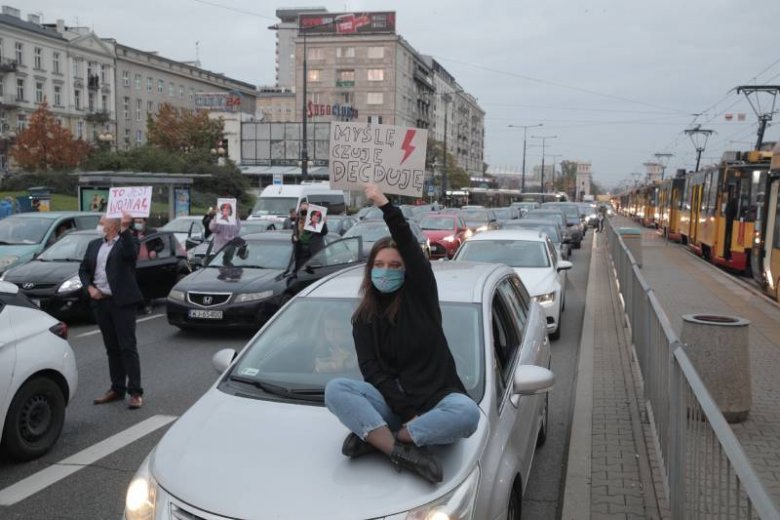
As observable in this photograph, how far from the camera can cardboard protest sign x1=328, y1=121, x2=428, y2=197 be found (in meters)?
5.99

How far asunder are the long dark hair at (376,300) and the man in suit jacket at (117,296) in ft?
13.2

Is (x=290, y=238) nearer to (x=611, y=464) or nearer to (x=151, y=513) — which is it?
(x=611, y=464)

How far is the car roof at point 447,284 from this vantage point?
466 centimetres

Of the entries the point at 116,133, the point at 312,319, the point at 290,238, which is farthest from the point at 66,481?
the point at 116,133

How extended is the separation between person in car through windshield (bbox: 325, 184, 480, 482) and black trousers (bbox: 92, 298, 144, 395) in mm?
4098

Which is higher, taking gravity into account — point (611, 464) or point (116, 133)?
point (116, 133)

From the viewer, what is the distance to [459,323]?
4.38 m

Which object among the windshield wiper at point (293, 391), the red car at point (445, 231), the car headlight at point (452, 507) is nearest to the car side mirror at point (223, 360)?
the windshield wiper at point (293, 391)

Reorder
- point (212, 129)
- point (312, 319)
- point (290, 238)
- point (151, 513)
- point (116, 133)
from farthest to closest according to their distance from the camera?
point (116, 133) < point (212, 129) < point (290, 238) < point (312, 319) < point (151, 513)

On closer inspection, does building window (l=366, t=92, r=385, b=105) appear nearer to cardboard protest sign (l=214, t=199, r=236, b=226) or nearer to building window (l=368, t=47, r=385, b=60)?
building window (l=368, t=47, r=385, b=60)

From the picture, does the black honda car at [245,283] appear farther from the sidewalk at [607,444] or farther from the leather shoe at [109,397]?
the sidewalk at [607,444]

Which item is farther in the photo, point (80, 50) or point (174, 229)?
point (80, 50)

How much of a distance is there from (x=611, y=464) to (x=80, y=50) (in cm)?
8502

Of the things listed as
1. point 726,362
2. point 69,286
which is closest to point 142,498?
point 726,362
